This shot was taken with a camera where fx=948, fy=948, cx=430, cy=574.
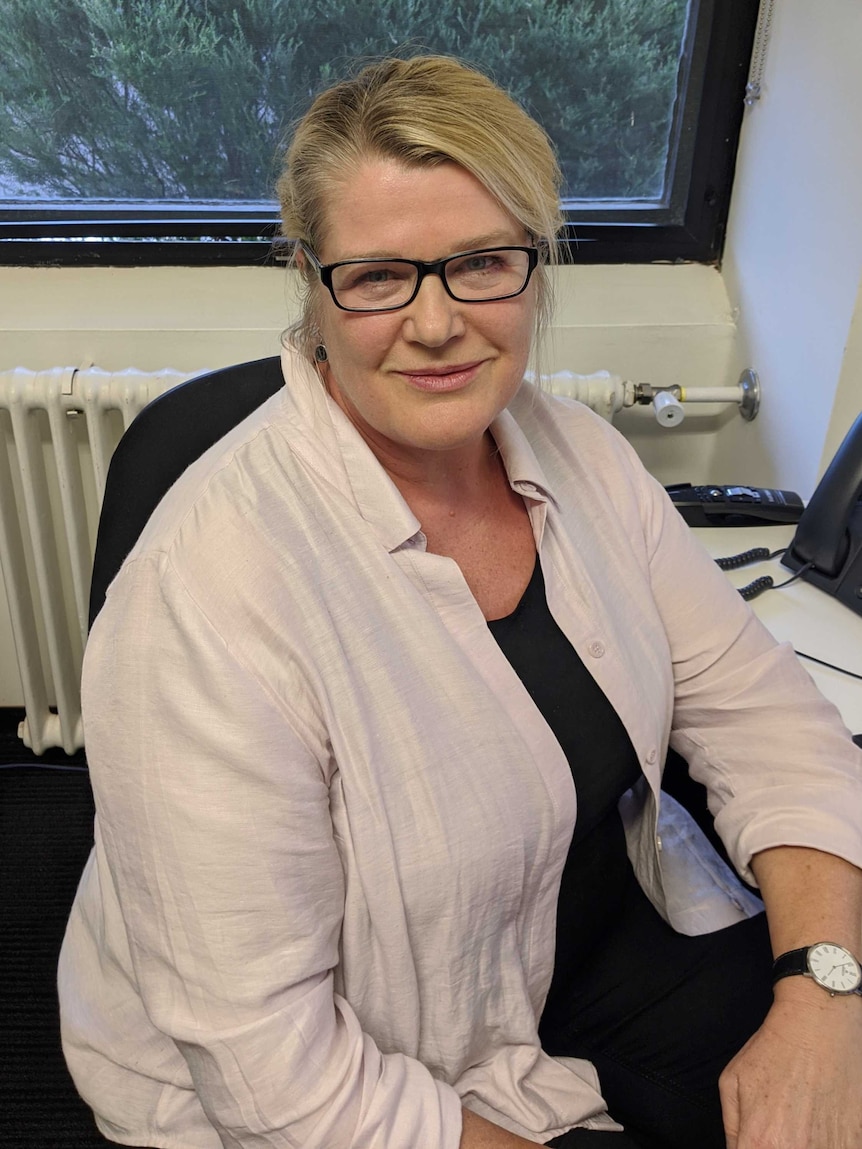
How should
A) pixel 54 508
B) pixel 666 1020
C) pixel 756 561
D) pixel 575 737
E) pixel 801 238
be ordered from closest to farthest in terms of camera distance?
pixel 575 737, pixel 666 1020, pixel 756 561, pixel 801 238, pixel 54 508

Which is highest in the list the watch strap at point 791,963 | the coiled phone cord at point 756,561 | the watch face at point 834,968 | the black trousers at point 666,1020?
the coiled phone cord at point 756,561

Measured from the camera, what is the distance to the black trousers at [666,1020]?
3.40ft

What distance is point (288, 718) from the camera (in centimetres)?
77

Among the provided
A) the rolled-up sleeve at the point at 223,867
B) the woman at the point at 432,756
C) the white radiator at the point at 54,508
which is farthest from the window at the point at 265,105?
the rolled-up sleeve at the point at 223,867

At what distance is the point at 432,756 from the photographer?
83 centimetres

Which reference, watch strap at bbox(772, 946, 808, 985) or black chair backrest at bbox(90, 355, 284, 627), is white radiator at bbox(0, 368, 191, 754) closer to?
black chair backrest at bbox(90, 355, 284, 627)

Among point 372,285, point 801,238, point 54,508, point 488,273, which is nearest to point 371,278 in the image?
point 372,285

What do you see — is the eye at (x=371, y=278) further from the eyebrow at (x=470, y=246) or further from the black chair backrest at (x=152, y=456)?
the black chair backrest at (x=152, y=456)

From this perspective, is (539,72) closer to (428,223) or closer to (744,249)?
(744,249)

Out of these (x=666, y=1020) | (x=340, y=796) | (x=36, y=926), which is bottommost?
(x=36, y=926)

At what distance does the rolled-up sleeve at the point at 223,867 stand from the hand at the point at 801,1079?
277 millimetres

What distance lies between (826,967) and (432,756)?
1.47 feet

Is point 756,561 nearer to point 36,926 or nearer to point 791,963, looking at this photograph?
point 791,963

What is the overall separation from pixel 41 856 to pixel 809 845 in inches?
61.7
